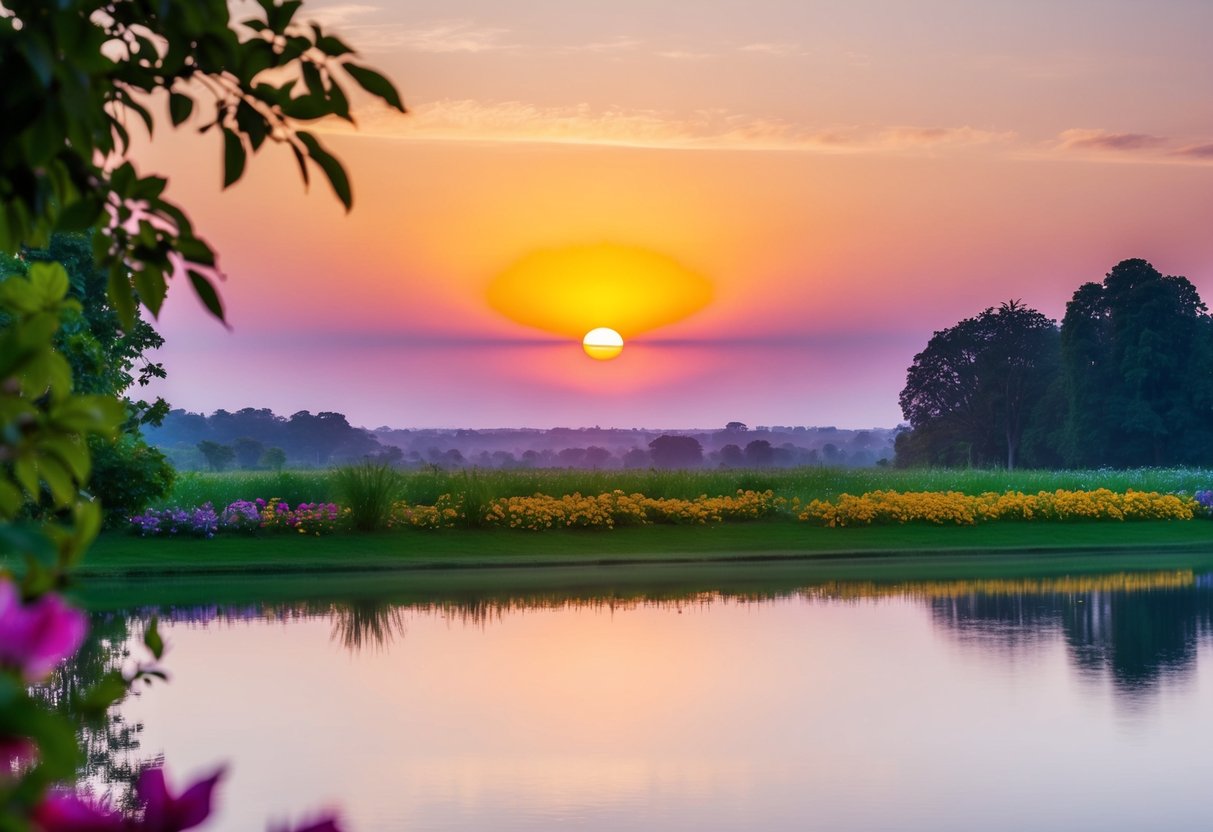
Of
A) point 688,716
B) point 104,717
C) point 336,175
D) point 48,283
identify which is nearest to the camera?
point 336,175

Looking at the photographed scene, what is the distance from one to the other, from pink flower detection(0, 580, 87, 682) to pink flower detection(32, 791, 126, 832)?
7.4 inches

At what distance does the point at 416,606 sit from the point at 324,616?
4.28 feet

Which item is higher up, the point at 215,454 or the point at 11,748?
the point at 215,454

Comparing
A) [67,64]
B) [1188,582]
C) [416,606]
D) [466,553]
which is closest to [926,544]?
[1188,582]

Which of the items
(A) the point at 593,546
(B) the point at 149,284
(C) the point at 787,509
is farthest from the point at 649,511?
(B) the point at 149,284

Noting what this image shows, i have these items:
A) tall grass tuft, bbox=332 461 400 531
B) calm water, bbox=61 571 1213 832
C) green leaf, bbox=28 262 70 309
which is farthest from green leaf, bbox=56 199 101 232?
tall grass tuft, bbox=332 461 400 531

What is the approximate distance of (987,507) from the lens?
29938 millimetres

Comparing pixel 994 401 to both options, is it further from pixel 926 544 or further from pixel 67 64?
pixel 67 64

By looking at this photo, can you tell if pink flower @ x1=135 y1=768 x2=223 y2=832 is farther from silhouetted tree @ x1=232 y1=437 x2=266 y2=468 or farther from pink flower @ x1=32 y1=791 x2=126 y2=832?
silhouetted tree @ x1=232 y1=437 x2=266 y2=468

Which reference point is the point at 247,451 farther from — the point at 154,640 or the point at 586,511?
the point at 154,640

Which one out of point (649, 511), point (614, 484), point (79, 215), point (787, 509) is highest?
point (614, 484)

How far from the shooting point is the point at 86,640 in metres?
14.6

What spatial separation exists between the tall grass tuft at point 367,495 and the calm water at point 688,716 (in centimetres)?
842

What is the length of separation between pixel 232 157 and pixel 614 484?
27.5m
